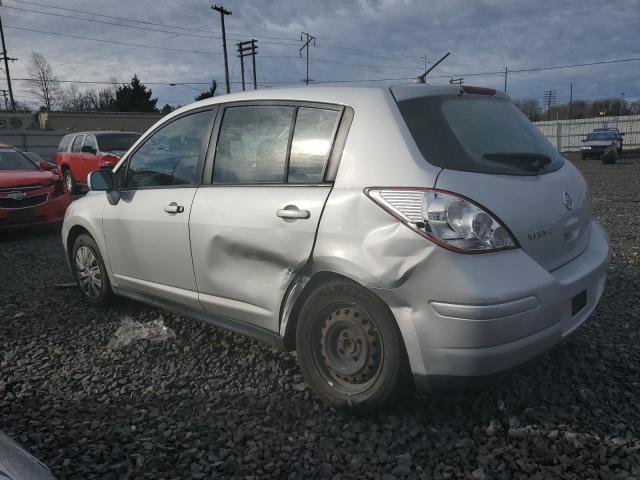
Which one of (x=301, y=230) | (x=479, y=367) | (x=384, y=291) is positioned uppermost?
(x=301, y=230)

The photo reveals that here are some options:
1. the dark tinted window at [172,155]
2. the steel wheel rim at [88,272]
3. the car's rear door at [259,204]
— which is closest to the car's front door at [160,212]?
the dark tinted window at [172,155]

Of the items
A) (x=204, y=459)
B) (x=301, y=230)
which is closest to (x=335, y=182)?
(x=301, y=230)

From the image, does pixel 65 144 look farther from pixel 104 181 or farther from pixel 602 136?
pixel 602 136

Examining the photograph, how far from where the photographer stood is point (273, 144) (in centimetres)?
311

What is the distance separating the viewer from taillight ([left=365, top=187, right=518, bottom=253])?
7.63 feet

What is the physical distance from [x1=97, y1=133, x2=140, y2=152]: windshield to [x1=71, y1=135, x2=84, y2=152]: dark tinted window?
3.98 feet

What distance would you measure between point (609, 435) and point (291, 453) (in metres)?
1.50

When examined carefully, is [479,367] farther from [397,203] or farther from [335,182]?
[335,182]

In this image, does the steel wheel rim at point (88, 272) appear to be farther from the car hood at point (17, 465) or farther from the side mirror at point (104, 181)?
the car hood at point (17, 465)

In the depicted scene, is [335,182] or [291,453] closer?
[291,453]


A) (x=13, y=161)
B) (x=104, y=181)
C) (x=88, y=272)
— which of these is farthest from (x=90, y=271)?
(x=13, y=161)

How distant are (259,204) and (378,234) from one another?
0.82 m

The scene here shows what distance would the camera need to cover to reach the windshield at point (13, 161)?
9227 millimetres

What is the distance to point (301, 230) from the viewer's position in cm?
276
